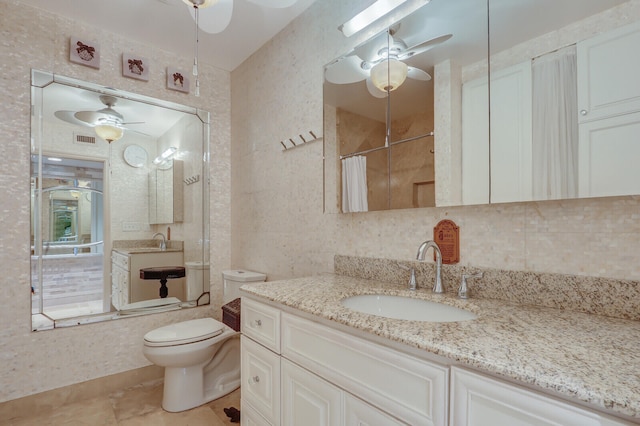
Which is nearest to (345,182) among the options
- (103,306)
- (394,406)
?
(394,406)

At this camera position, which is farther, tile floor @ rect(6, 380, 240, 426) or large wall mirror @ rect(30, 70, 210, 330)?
large wall mirror @ rect(30, 70, 210, 330)

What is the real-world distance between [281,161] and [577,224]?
5.48 ft

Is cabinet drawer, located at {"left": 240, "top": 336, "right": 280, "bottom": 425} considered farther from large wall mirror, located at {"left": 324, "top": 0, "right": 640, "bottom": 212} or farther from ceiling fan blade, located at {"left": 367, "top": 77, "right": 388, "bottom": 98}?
ceiling fan blade, located at {"left": 367, "top": 77, "right": 388, "bottom": 98}

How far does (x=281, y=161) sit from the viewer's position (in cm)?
223

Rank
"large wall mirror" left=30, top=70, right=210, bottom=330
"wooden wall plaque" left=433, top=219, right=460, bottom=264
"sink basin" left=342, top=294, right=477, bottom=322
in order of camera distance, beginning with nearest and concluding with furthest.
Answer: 1. "sink basin" left=342, top=294, right=477, bottom=322
2. "wooden wall plaque" left=433, top=219, right=460, bottom=264
3. "large wall mirror" left=30, top=70, right=210, bottom=330

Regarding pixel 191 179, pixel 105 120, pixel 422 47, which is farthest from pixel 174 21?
pixel 422 47

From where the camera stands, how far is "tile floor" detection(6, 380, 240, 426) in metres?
1.87

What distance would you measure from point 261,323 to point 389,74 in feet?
4.10

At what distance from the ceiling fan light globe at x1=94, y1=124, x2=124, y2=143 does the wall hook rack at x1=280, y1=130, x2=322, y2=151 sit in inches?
48.9

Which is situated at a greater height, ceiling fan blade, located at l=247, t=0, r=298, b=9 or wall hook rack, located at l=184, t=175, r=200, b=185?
ceiling fan blade, located at l=247, t=0, r=298, b=9

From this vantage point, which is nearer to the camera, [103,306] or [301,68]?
[301,68]

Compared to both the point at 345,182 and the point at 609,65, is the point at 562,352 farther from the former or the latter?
the point at 345,182

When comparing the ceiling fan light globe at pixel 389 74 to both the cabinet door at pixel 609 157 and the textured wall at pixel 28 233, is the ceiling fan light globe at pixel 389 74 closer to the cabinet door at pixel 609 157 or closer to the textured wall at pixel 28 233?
the cabinet door at pixel 609 157

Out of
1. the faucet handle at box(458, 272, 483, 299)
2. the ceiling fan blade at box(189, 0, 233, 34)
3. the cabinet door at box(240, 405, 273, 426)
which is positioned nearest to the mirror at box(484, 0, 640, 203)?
the faucet handle at box(458, 272, 483, 299)
